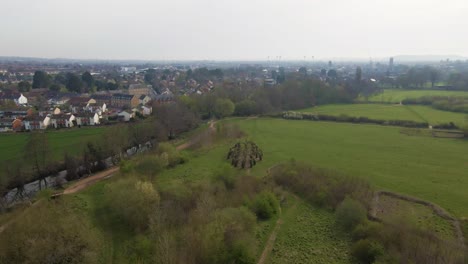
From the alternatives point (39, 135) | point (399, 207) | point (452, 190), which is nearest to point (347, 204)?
point (399, 207)

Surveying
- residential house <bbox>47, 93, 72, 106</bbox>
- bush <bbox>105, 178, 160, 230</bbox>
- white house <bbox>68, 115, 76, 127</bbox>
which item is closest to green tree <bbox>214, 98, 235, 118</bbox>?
white house <bbox>68, 115, 76, 127</bbox>

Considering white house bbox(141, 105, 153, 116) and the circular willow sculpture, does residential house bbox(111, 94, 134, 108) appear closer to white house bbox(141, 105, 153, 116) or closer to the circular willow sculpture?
white house bbox(141, 105, 153, 116)

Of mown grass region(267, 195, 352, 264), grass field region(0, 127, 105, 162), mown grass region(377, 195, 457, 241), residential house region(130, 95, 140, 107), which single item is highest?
residential house region(130, 95, 140, 107)

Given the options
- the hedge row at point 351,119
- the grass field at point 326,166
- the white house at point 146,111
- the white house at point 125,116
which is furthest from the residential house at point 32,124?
the hedge row at point 351,119

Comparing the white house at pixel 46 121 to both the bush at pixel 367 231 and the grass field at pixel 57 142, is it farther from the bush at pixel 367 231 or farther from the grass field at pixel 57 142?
the bush at pixel 367 231

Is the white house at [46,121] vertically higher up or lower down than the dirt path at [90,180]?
higher up

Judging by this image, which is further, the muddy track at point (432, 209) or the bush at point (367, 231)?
the muddy track at point (432, 209)
